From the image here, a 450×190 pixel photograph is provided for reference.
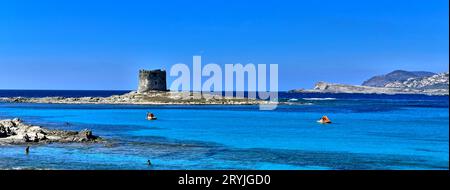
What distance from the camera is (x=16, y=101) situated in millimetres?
125250

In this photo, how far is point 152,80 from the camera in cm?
11612

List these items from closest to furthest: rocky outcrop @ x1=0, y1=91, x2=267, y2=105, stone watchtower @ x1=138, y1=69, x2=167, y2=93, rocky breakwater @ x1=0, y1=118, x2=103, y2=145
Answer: rocky breakwater @ x1=0, y1=118, x2=103, y2=145 → rocky outcrop @ x1=0, y1=91, x2=267, y2=105 → stone watchtower @ x1=138, y1=69, x2=167, y2=93

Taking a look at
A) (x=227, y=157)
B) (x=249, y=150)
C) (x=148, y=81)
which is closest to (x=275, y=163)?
(x=227, y=157)

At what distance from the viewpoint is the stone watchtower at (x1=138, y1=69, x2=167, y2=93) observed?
379 ft

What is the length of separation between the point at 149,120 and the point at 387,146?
104ft

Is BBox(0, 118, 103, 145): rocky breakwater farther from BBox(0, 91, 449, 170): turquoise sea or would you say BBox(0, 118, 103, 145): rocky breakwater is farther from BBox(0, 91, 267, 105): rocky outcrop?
BBox(0, 91, 267, 105): rocky outcrop

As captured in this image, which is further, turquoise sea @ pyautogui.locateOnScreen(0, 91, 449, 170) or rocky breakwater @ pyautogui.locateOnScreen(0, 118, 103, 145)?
rocky breakwater @ pyautogui.locateOnScreen(0, 118, 103, 145)

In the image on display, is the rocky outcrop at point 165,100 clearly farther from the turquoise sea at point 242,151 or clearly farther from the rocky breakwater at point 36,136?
the rocky breakwater at point 36,136

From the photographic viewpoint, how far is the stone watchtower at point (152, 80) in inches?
4542

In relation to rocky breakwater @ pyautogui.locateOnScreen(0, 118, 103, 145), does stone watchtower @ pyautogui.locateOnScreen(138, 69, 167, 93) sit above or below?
above

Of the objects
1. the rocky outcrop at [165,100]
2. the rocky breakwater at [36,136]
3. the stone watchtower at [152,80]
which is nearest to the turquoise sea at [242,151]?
the rocky breakwater at [36,136]

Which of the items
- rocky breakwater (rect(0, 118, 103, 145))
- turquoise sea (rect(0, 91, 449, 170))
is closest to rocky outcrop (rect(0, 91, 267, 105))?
turquoise sea (rect(0, 91, 449, 170))

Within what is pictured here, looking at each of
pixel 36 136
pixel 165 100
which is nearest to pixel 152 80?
pixel 165 100
